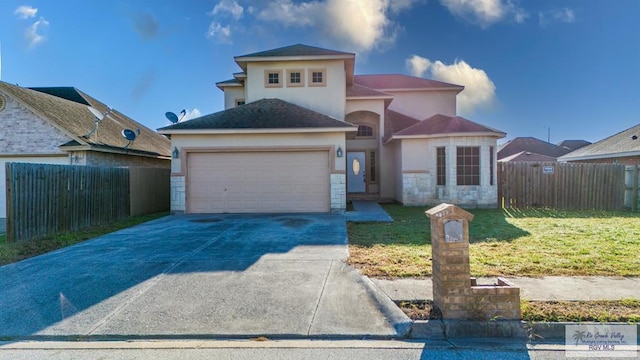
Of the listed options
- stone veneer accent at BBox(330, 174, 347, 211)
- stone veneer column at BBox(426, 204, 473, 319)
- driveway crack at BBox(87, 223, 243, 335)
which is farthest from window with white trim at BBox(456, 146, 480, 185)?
stone veneer column at BBox(426, 204, 473, 319)

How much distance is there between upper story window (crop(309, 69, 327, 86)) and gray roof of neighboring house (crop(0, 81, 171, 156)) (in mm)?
9131

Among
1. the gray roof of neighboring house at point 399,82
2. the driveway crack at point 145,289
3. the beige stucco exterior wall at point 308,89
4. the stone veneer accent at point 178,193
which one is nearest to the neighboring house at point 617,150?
the gray roof of neighboring house at point 399,82

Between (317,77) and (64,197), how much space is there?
35.0ft

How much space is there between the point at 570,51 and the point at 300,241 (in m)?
17.6

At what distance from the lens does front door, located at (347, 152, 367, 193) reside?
58.7 ft

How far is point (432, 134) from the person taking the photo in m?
14.2

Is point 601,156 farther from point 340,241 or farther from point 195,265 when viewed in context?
point 195,265

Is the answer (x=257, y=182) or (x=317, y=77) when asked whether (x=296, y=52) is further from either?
(x=257, y=182)

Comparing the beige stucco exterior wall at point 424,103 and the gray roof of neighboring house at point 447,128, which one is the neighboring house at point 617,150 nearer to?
the beige stucco exterior wall at point 424,103

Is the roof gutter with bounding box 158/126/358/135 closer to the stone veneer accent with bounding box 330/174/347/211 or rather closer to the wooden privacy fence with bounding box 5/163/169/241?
the stone veneer accent with bounding box 330/174/347/211

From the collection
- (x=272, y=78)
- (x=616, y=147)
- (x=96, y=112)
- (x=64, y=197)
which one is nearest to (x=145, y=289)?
(x=64, y=197)

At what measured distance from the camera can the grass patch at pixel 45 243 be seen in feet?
23.0

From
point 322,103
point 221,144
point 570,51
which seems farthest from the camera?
point 570,51

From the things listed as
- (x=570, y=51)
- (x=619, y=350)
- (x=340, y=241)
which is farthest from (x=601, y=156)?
(x=619, y=350)
